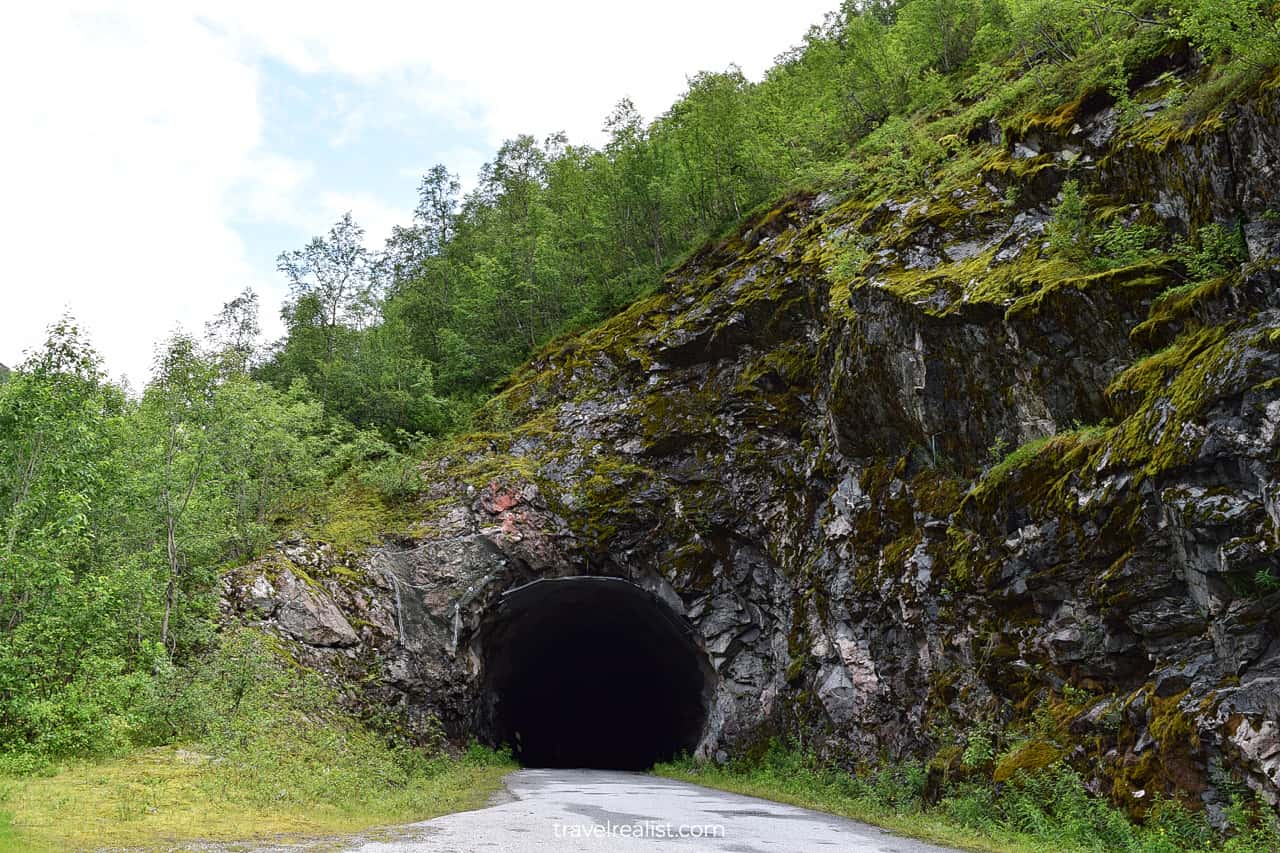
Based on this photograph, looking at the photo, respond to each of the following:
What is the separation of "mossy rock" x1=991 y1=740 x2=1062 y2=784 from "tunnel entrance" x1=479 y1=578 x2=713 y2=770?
12606 mm

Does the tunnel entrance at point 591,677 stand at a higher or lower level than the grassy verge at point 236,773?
lower

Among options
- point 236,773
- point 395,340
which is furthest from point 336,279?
point 236,773

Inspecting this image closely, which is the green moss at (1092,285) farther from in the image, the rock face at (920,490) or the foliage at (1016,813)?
the foliage at (1016,813)

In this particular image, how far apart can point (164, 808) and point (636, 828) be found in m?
6.17

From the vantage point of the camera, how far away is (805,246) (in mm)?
22156

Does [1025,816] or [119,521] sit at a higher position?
[119,521]

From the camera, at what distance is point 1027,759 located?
1095cm

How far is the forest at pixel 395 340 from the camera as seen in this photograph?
13984 millimetres

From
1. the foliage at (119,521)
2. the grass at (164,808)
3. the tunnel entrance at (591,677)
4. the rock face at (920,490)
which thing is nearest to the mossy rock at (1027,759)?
the rock face at (920,490)

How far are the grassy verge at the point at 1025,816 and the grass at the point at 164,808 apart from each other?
705 cm

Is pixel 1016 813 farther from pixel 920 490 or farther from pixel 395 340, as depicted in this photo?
pixel 395 340

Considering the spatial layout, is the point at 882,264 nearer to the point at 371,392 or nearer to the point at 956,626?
the point at 956,626

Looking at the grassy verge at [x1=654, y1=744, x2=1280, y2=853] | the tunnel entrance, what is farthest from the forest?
the grassy verge at [x1=654, y1=744, x2=1280, y2=853]

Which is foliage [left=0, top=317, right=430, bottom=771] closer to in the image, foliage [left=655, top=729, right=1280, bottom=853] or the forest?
the forest
